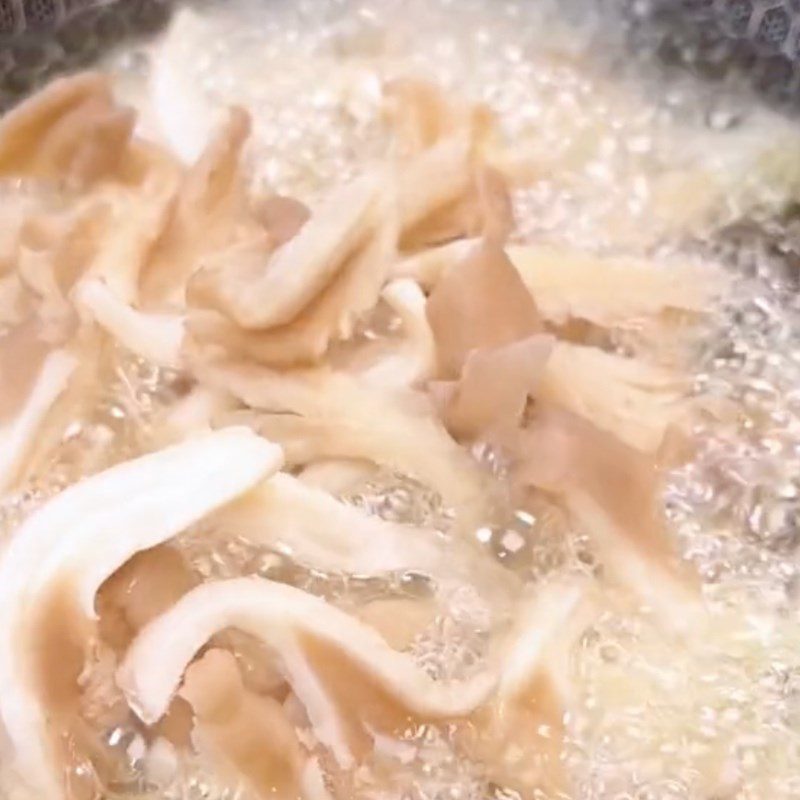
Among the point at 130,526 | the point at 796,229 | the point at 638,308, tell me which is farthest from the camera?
the point at 796,229

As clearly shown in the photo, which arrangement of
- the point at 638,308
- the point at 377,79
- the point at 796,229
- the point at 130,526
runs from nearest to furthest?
1. the point at 130,526
2. the point at 638,308
3. the point at 796,229
4. the point at 377,79

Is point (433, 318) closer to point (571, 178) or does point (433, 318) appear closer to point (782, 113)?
point (571, 178)

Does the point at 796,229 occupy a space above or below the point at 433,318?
below

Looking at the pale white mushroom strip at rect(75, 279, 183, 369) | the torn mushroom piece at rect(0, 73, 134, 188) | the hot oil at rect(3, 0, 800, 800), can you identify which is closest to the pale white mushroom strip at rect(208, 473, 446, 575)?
the hot oil at rect(3, 0, 800, 800)

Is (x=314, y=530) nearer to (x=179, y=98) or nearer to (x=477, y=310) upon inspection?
(x=477, y=310)

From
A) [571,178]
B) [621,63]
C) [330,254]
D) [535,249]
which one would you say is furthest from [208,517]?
[621,63]

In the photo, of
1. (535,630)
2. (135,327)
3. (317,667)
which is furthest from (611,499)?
(135,327)

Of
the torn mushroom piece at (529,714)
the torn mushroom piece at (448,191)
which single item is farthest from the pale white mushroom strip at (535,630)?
the torn mushroom piece at (448,191)

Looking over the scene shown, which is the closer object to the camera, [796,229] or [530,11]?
[796,229]
